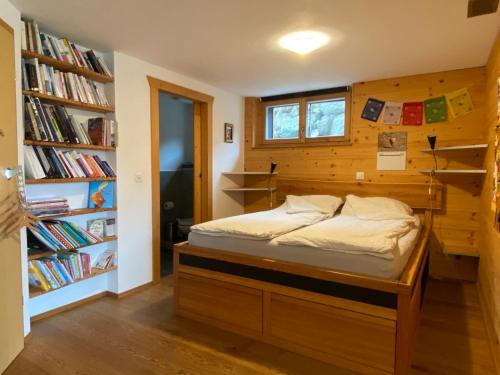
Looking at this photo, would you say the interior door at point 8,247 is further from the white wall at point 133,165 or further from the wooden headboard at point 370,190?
the wooden headboard at point 370,190

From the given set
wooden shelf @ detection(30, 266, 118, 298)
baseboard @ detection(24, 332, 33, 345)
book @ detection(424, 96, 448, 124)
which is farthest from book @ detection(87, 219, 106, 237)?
book @ detection(424, 96, 448, 124)

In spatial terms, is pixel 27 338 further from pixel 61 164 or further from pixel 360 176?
pixel 360 176

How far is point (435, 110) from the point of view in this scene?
11.1 ft

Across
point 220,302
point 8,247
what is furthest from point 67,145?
point 220,302

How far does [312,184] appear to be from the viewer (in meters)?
4.04

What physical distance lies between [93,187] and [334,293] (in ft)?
6.96

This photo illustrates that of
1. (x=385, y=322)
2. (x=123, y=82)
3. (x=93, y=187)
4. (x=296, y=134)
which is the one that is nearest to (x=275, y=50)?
(x=123, y=82)

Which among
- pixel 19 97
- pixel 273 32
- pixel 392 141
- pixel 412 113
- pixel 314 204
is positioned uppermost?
pixel 273 32

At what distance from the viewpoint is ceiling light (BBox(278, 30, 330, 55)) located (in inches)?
95.8

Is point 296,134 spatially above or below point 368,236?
above

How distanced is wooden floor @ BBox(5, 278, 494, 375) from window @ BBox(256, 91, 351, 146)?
2.26m

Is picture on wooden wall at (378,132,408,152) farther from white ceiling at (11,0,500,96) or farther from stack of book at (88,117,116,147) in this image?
stack of book at (88,117,116,147)

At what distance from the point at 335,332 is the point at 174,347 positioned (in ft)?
→ 3.37

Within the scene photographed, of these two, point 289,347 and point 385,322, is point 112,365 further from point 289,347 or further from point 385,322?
point 385,322
